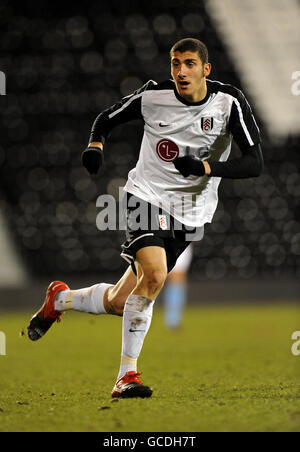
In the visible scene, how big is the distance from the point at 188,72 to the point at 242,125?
0.37 meters

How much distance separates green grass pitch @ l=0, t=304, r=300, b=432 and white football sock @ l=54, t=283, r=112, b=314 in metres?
0.44

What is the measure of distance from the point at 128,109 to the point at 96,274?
962 centimetres

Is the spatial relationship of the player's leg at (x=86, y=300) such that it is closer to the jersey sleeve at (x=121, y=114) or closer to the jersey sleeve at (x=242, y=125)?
the jersey sleeve at (x=121, y=114)

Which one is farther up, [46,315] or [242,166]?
[242,166]

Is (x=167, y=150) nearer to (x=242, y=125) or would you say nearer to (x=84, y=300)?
(x=242, y=125)

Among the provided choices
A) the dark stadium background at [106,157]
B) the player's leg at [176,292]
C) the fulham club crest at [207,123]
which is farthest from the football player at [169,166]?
the dark stadium background at [106,157]

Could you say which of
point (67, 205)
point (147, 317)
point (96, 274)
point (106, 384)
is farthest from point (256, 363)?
point (67, 205)

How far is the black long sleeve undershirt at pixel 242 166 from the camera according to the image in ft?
12.0

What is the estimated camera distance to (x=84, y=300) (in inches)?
166

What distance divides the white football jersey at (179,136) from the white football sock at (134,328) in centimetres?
49

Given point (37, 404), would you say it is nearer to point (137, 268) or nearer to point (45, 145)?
point (137, 268)
